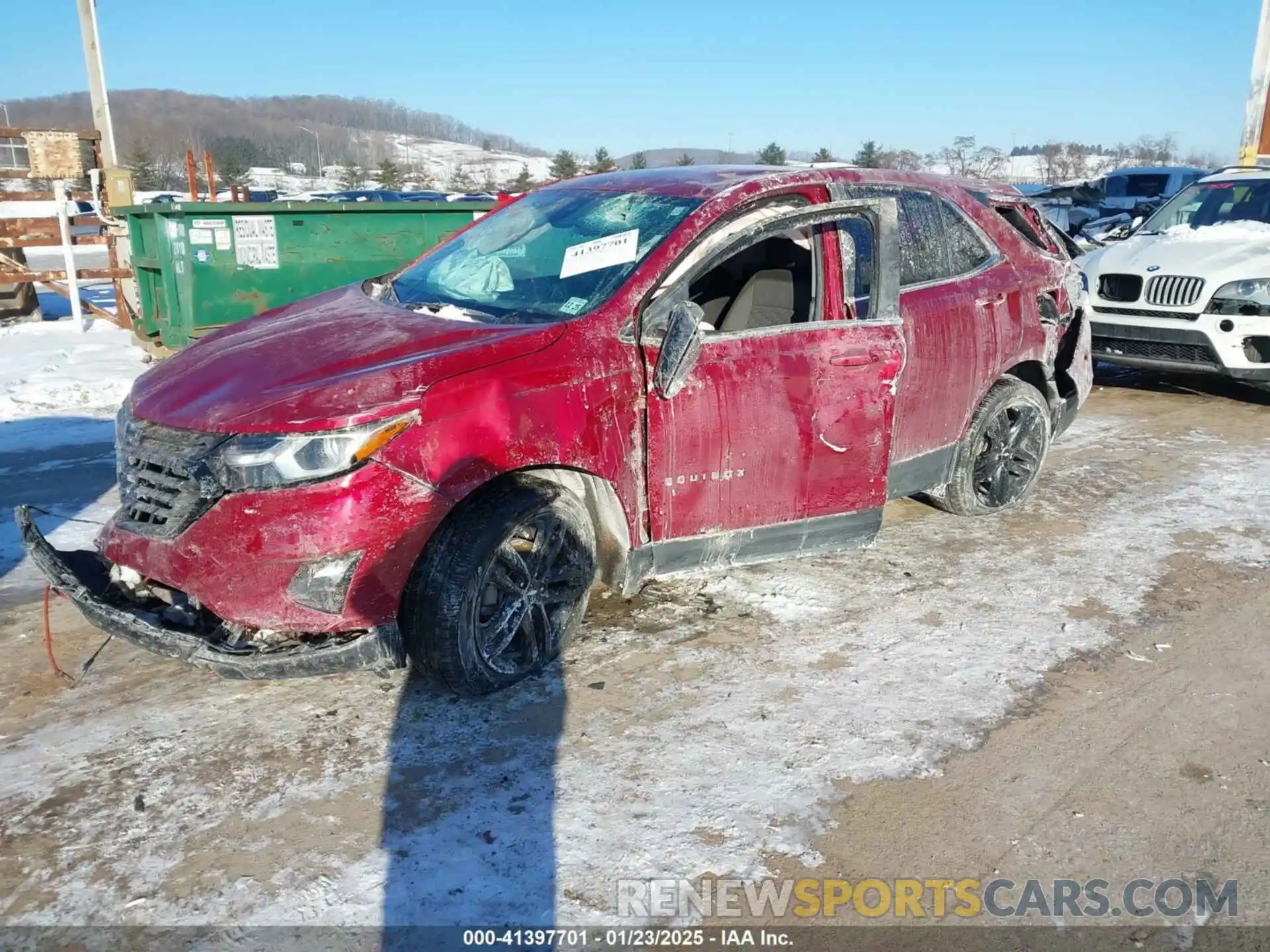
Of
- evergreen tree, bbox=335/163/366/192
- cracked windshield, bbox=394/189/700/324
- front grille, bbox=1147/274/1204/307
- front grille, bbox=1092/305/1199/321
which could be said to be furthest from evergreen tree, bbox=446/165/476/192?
cracked windshield, bbox=394/189/700/324

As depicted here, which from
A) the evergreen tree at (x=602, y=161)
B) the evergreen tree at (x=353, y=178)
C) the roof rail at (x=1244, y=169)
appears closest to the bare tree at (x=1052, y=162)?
the evergreen tree at (x=602, y=161)

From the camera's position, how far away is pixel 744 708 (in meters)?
3.46

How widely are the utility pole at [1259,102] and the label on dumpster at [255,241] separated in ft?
41.6

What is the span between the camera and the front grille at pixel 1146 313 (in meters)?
7.61

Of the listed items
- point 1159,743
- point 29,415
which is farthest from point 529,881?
point 29,415

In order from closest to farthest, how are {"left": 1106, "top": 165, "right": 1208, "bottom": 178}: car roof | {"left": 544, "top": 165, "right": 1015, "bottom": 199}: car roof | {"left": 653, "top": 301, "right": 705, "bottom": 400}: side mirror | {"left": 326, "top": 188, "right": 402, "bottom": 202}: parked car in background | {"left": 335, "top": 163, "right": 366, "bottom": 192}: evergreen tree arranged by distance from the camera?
{"left": 653, "top": 301, "right": 705, "bottom": 400}: side mirror
{"left": 544, "top": 165, "right": 1015, "bottom": 199}: car roof
{"left": 1106, "top": 165, "right": 1208, "bottom": 178}: car roof
{"left": 326, "top": 188, "right": 402, "bottom": 202}: parked car in background
{"left": 335, "top": 163, "right": 366, "bottom": 192}: evergreen tree

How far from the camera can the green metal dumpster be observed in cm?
919

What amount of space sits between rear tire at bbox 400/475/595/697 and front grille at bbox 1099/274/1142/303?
6248 mm

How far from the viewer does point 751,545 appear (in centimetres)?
400

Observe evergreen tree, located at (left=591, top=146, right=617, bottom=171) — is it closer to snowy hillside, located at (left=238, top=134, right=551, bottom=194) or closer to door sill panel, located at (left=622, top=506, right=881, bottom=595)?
snowy hillside, located at (left=238, top=134, right=551, bottom=194)

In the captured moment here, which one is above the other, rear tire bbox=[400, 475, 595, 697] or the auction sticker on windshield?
the auction sticker on windshield

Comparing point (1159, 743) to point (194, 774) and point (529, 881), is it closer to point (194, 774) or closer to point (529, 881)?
point (529, 881)

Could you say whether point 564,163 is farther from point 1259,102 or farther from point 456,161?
point 456,161

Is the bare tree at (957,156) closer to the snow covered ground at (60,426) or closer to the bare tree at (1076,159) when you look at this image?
the bare tree at (1076,159)
